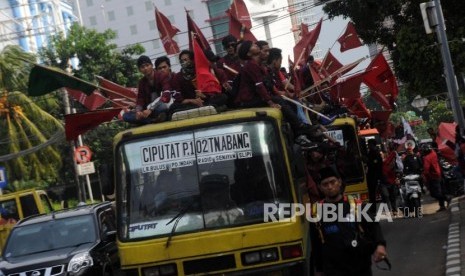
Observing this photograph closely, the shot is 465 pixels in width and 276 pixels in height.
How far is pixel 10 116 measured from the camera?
124 ft

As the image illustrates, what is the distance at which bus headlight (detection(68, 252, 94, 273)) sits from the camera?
40.4 feet

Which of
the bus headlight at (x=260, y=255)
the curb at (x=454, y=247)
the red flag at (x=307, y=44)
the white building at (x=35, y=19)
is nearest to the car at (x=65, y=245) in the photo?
the red flag at (x=307, y=44)

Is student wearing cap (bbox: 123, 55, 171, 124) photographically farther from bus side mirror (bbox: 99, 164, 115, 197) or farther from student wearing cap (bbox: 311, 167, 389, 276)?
student wearing cap (bbox: 311, 167, 389, 276)

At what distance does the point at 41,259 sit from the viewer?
12742 mm

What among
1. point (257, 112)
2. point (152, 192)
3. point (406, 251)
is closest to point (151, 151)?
point (152, 192)

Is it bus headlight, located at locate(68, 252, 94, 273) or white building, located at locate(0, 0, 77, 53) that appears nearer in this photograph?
bus headlight, located at locate(68, 252, 94, 273)

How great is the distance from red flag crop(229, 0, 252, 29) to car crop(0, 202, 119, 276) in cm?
393

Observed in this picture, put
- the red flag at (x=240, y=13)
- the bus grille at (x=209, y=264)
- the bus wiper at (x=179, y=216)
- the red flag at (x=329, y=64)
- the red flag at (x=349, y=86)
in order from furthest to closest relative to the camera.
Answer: the red flag at (x=240, y=13)
the red flag at (x=329, y=64)
the red flag at (x=349, y=86)
the bus wiper at (x=179, y=216)
the bus grille at (x=209, y=264)

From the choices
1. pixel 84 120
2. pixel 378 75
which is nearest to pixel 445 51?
pixel 378 75

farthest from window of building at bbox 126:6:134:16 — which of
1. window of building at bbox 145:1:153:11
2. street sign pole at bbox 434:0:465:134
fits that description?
street sign pole at bbox 434:0:465:134

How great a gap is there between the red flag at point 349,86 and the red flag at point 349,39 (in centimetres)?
309

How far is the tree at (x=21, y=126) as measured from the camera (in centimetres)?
3573

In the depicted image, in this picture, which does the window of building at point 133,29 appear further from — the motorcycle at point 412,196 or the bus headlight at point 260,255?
the bus headlight at point 260,255

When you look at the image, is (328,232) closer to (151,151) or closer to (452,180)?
(151,151)
